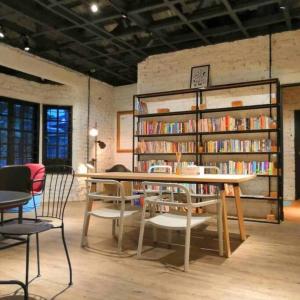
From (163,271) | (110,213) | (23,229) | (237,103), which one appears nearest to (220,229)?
(163,271)

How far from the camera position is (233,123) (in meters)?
5.21

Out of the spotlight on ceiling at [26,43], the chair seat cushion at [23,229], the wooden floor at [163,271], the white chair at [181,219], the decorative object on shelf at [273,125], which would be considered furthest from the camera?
the spotlight on ceiling at [26,43]

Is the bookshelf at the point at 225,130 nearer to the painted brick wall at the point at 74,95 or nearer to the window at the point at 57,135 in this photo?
the painted brick wall at the point at 74,95

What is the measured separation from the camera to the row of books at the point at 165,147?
5605 mm

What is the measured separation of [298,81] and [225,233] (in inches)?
124

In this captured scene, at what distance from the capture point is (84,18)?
15.6 feet

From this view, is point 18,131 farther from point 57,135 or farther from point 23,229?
point 23,229

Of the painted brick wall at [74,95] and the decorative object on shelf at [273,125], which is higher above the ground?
the painted brick wall at [74,95]

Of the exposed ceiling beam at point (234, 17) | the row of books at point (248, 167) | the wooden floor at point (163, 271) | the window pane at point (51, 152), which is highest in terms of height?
the exposed ceiling beam at point (234, 17)

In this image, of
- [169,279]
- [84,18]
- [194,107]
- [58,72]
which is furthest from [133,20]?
[169,279]

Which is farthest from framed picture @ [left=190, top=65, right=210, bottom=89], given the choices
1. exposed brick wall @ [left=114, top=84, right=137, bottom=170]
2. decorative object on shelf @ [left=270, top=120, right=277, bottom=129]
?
exposed brick wall @ [left=114, top=84, right=137, bottom=170]

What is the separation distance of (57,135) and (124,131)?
5.71ft

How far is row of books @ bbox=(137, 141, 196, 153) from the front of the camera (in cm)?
561

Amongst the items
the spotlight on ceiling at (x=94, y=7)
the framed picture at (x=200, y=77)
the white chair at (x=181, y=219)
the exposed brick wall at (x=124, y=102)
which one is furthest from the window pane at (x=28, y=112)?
the white chair at (x=181, y=219)
